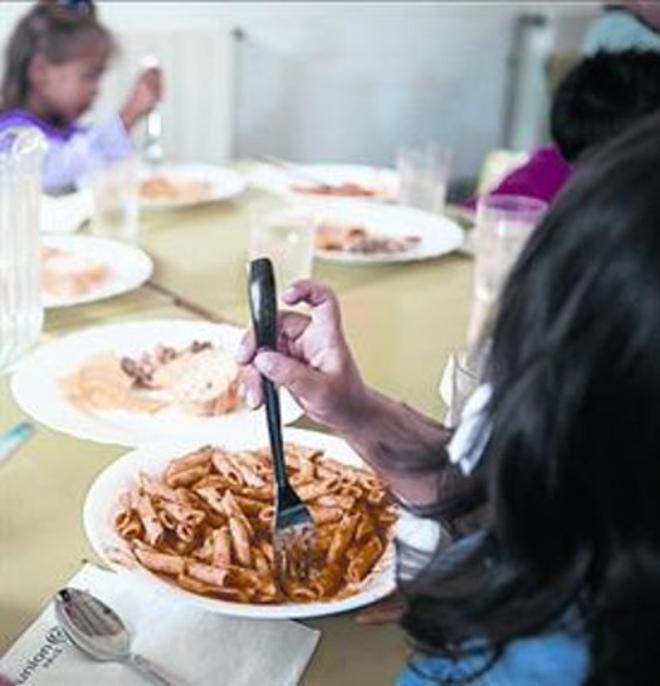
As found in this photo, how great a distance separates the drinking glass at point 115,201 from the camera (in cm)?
158

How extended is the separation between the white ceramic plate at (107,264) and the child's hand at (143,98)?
1.74 ft

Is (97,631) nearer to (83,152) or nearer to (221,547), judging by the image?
(221,547)

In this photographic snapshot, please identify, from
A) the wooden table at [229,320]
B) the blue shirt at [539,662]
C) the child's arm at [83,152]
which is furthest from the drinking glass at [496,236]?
the blue shirt at [539,662]

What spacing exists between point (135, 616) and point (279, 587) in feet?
0.34

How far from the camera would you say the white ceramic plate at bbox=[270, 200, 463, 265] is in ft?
4.99

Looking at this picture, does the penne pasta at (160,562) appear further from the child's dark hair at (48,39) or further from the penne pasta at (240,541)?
the child's dark hair at (48,39)

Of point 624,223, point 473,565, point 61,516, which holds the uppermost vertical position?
point 624,223

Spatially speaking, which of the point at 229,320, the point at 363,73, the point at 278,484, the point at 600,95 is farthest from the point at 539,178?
the point at 363,73

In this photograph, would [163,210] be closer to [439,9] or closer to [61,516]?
[61,516]

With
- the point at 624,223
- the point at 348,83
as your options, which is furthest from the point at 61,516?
Result: the point at 348,83

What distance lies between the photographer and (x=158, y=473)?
3.05 feet

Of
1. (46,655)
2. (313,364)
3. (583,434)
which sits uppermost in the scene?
(583,434)

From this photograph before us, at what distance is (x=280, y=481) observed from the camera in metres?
0.87

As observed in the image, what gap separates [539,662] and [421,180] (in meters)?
1.24
